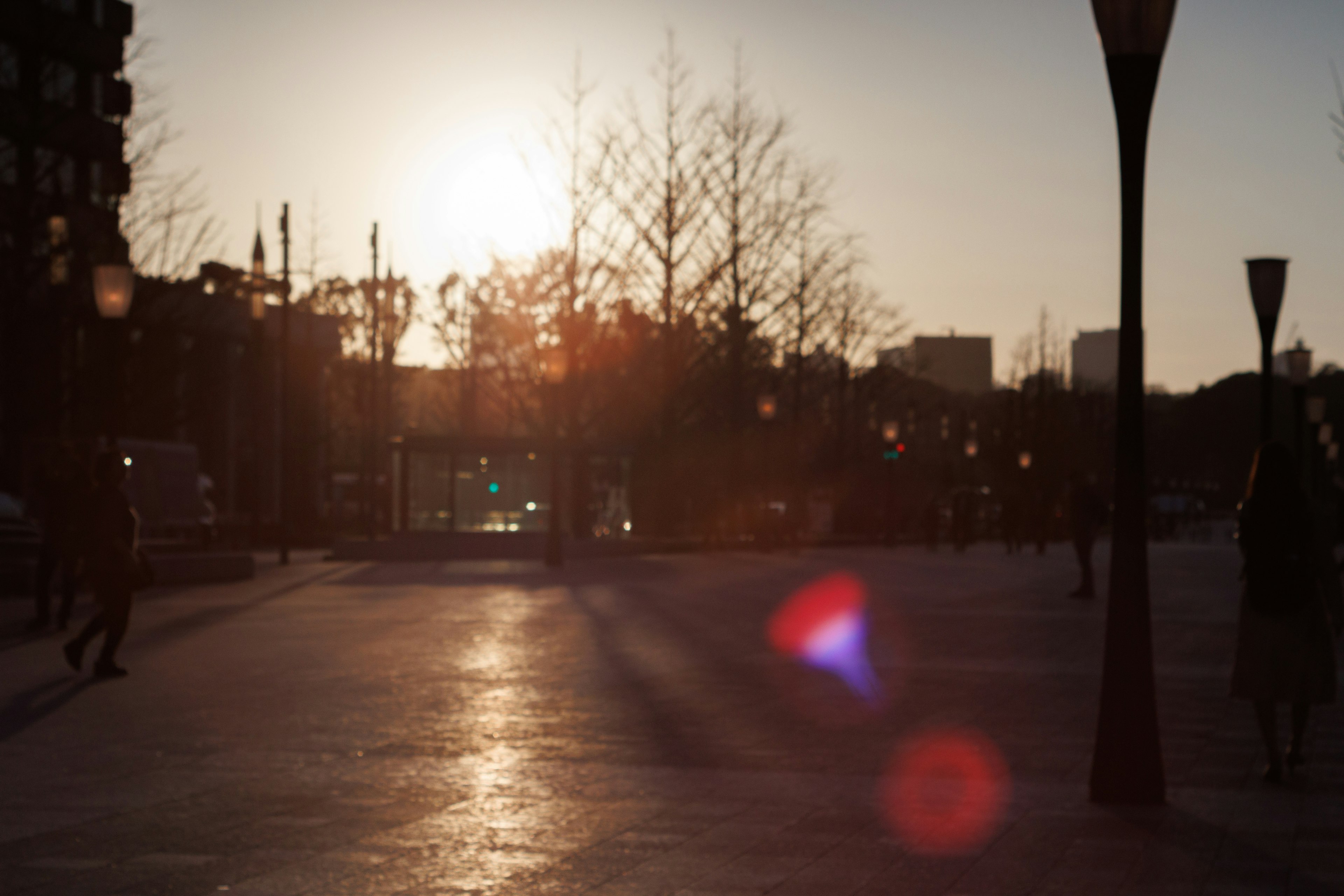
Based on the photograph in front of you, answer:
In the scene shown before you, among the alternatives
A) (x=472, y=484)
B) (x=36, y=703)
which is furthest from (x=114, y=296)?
(x=472, y=484)

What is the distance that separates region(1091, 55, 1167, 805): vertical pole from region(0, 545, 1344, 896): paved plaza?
188mm

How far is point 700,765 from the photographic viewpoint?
809cm

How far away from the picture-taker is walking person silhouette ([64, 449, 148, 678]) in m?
11.9

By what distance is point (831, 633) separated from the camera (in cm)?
1658

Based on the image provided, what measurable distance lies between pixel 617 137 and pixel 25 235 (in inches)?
717

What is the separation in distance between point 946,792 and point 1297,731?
1.91 m

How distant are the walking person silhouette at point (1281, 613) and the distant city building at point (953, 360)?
1933 inches

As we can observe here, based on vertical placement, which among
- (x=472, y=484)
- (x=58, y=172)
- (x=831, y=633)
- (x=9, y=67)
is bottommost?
(x=831, y=633)

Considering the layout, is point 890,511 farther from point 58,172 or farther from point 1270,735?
point 1270,735

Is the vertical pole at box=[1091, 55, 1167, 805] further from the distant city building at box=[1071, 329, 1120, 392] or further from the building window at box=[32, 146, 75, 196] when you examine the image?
the distant city building at box=[1071, 329, 1120, 392]

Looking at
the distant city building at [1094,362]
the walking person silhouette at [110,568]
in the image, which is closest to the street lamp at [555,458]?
the walking person silhouette at [110,568]

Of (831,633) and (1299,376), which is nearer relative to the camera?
(831,633)

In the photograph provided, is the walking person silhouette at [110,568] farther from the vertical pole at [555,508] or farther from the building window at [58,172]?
the building window at [58,172]

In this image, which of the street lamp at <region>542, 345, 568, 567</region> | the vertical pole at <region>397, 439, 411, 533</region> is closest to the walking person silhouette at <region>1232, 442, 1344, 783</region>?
the street lamp at <region>542, 345, 568, 567</region>
